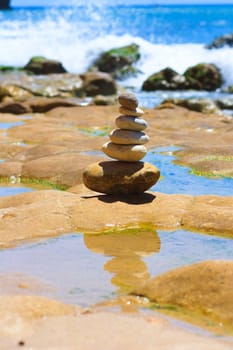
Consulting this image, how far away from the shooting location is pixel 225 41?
171ft

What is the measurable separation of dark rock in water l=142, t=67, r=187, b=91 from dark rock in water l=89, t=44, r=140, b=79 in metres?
5.65

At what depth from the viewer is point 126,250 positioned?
952cm

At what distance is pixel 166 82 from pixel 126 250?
2788cm

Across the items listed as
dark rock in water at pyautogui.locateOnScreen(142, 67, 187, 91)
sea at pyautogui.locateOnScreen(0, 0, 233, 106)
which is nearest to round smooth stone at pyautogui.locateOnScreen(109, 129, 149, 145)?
sea at pyautogui.locateOnScreen(0, 0, 233, 106)

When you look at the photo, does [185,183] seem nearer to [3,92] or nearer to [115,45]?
[3,92]

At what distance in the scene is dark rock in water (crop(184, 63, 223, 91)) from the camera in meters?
37.4

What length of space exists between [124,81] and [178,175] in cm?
2760

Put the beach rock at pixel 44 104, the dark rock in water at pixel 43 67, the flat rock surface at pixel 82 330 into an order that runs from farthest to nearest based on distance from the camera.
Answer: the dark rock in water at pixel 43 67 → the beach rock at pixel 44 104 → the flat rock surface at pixel 82 330

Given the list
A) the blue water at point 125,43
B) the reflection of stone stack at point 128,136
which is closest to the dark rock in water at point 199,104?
the blue water at point 125,43

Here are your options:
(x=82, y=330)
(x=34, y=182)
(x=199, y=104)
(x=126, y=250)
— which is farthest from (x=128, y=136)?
(x=199, y=104)

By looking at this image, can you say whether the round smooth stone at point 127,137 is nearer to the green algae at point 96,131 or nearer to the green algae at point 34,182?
the green algae at point 34,182

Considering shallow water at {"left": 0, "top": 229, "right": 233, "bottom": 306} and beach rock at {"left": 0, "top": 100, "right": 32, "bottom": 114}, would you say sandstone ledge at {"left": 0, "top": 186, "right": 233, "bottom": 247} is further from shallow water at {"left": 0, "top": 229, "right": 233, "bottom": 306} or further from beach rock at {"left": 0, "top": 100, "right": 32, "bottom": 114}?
beach rock at {"left": 0, "top": 100, "right": 32, "bottom": 114}

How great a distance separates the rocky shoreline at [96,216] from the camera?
655cm

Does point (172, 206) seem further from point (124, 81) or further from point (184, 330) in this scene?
point (124, 81)
